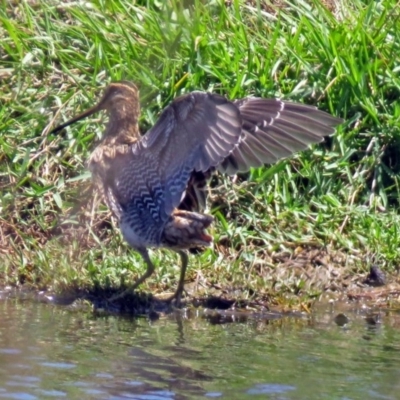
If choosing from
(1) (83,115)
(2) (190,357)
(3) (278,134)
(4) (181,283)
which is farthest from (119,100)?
(2) (190,357)

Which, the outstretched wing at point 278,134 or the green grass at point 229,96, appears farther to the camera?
the green grass at point 229,96

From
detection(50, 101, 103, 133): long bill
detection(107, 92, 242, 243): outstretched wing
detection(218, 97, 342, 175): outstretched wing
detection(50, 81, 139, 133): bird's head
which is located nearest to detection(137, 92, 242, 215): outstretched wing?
detection(107, 92, 242, 243): outstretched wing

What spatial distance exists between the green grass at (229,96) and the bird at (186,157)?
1.07 ft

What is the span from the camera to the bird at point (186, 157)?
607 centimetres

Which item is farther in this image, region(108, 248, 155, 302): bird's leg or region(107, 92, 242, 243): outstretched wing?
region(108, 248, 155, 302): bird's leg

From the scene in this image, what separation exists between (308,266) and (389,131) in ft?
3.57

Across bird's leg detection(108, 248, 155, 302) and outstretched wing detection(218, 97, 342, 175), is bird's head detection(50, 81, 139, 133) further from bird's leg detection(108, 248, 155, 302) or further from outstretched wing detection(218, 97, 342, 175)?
bird's leg detection(108, 248, 155, 302)

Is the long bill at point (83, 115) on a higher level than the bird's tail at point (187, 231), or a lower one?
higher

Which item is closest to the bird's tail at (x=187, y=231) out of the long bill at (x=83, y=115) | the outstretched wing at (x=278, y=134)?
the outstretched wing at (x=278, y=134)

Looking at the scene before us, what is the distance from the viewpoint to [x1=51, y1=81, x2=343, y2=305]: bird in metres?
6.07

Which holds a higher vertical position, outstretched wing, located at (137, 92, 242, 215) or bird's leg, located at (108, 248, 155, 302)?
outstretched wing, located at (137, 92, 242, 215)

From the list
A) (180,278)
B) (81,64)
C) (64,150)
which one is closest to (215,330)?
(180,278)

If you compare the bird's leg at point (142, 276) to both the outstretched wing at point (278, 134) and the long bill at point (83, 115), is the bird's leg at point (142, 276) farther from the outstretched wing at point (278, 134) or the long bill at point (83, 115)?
the long bill at point (83, 115)

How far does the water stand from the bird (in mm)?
480
